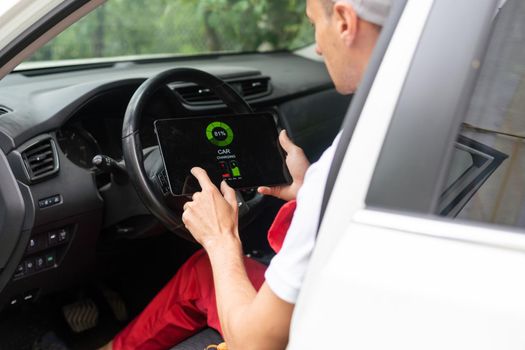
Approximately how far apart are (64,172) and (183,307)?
0.53 m

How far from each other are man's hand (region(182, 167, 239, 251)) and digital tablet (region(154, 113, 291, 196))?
0.33ft

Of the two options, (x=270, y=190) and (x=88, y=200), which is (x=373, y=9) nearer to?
(x=270, y=190)

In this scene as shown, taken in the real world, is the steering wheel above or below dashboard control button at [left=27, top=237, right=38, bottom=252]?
above

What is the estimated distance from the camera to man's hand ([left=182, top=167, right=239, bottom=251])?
1539 mm

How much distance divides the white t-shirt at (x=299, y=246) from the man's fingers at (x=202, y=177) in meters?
0.42

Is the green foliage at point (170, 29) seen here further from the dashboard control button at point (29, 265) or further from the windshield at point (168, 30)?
the dashboard control button at point (29, 265)

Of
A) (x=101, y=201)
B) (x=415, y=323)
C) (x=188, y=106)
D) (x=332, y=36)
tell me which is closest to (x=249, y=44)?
(x=188, y=106)

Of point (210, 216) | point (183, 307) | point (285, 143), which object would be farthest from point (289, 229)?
point (183, 307)

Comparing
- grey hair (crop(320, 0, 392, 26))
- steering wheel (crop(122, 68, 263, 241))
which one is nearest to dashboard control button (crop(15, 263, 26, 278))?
steering wheel (crop(122, 68, 263, 241))

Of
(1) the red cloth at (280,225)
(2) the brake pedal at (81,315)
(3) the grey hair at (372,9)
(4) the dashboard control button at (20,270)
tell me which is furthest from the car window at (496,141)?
(2) the brake pedal at (81,315)

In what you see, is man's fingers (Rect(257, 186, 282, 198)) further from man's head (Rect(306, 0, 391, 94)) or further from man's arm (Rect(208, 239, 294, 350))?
man's head (Rect(306, 0, 391, 94))

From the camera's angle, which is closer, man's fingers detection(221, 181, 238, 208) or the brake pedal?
man's fingers detection(221, 181, 238, 208)

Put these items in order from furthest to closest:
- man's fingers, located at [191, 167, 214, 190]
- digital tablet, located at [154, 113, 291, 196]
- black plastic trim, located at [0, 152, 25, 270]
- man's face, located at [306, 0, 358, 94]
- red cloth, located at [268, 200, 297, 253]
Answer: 1. black plastic trim, located at [0, 152, 25, 270]
2. digital tablet, located at [154, 113, 291, 196]
3. man's fingers, located at [191, 167, 214, 190]
4. red cloth, located at [268, 200, 297, 253]
5. man's face, located at [306, 0, 358, 94]

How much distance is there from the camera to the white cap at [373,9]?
1.22 metres
